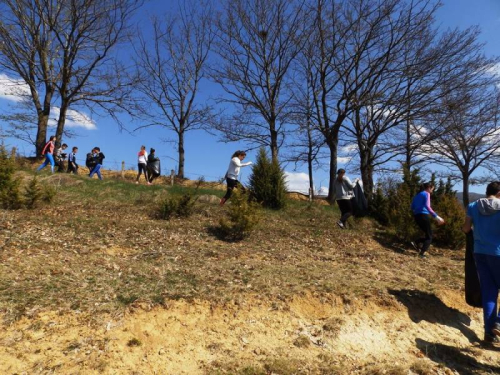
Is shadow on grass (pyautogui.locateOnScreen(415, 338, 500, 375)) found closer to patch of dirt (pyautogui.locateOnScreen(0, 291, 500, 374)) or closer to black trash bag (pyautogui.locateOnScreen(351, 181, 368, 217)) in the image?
patch of dirt (pyautogui.locateOnScreen(0, 291, 500, 374))

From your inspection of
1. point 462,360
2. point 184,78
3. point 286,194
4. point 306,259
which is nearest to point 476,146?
point 286,194

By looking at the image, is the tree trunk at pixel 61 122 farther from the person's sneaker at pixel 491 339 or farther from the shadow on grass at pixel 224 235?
the person's sneaker at pixel 491 339

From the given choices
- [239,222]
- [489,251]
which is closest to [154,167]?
[239,222]

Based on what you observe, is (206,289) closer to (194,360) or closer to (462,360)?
(194,360)

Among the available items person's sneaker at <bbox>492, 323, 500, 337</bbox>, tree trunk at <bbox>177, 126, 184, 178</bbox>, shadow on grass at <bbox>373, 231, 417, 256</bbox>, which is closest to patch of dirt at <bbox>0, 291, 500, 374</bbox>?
person's sneaker at <bbox>492, 323, 500, 337</bbox>

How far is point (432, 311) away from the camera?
194 inches

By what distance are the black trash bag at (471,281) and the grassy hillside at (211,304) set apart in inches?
16.6

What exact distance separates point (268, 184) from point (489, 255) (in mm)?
7110

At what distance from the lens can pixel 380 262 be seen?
6.84m

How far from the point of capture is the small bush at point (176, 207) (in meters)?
8.40

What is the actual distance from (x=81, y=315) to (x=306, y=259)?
14.0 ft

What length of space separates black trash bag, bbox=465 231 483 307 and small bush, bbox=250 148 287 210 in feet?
20.7

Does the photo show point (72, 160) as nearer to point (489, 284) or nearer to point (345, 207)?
point (345, 207)

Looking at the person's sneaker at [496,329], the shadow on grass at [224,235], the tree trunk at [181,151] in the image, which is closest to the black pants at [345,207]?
the shadow on grass at [224,235]
